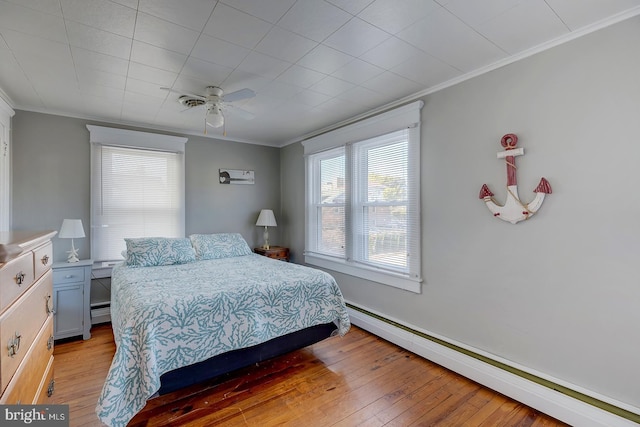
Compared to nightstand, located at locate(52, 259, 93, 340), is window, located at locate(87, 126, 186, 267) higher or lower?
higher

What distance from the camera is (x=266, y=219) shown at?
4.50 m

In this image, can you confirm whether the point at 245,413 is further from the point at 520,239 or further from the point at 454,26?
the point at 454,26

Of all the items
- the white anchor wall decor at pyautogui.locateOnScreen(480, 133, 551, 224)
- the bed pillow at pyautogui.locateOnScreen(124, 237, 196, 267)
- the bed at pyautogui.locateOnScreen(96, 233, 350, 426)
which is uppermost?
the white anchor wall decor at pyautogui.locateOnScreen(480, 133, 551, 224)

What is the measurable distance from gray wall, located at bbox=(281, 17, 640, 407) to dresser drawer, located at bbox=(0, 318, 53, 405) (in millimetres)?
2629

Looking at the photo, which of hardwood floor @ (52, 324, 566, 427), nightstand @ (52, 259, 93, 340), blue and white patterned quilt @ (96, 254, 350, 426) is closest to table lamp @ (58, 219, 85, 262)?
nightstand @ (52, 259, 93, 340)

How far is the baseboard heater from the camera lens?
3.49 meters

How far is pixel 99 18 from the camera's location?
1.68 metres

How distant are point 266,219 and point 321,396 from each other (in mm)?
2749

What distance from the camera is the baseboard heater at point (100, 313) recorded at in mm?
3490

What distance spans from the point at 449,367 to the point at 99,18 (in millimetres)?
3406

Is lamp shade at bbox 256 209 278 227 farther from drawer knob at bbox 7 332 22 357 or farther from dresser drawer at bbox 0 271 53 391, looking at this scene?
drawer knob at bbox 7 332 22 357

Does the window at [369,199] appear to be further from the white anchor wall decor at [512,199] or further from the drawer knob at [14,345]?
the drawer knob at [14,345]

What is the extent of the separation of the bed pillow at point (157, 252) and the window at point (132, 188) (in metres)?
0.42

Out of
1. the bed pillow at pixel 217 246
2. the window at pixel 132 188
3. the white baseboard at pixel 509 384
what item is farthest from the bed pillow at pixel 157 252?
the white baseboard at pixel 509 384
